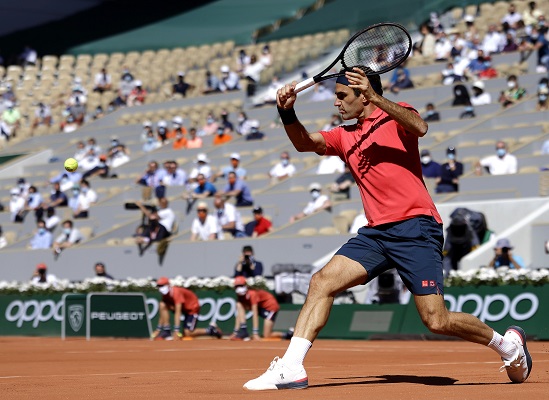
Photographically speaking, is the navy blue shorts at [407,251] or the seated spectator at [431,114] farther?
the seated spectator at [431,114]

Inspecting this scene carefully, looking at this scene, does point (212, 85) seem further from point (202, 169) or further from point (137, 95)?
point (202, 169)

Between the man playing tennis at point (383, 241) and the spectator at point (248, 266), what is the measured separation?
13625mm

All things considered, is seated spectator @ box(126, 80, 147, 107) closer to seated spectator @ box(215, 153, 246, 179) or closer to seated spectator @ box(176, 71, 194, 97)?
seated spectator @ box(176, 71, 194, 97)

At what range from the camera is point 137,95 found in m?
39.0

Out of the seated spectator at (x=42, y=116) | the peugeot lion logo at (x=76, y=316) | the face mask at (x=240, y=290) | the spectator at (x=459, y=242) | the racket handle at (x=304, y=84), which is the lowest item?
the peugeot lion logo at (x=76, y=316)

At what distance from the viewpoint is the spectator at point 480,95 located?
27797 millimetres

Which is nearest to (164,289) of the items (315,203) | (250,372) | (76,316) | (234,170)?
(76,316)

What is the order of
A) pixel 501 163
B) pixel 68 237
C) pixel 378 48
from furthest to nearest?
pixel 68 237
pixel 501 163
pixel 378 48

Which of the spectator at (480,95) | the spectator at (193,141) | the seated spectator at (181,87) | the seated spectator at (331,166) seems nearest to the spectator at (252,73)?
the seated spectator at (181,87)

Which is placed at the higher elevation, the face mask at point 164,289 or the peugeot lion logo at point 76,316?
the face mask at point 164,289

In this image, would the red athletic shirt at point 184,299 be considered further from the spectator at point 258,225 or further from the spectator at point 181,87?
the spectator at point 181,87

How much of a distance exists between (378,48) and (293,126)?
3.60 ft

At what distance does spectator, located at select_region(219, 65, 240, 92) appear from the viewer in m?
36.2

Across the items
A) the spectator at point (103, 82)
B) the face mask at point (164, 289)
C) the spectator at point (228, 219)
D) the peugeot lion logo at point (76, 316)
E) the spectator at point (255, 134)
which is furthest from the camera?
the spectator at point (103, 82)
